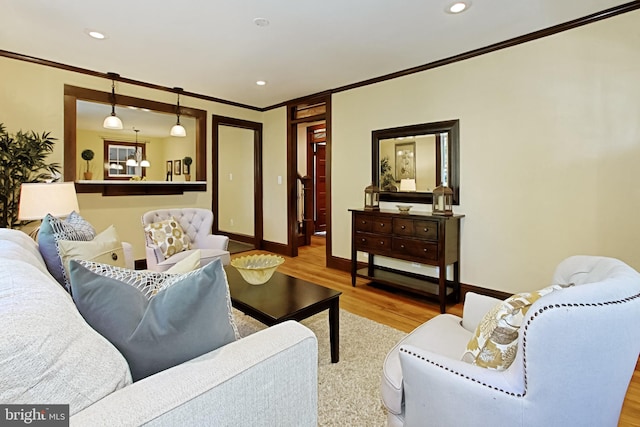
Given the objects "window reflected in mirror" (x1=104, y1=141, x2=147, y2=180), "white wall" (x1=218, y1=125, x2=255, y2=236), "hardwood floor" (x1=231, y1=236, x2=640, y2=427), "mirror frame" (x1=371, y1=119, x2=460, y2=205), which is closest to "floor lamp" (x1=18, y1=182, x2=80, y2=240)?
"hardwood floor" (x1=231, y1=236, x2=640, y2=427)

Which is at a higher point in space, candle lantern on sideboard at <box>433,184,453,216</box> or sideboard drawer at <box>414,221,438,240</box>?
candle lantern on sideboard at <box>433,184,453,216</box>

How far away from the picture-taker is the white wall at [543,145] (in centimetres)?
249

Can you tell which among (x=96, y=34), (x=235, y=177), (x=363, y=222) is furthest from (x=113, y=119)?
(x=363, y=222)

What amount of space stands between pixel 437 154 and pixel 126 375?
3.43 meters

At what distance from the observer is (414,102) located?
12.1ft

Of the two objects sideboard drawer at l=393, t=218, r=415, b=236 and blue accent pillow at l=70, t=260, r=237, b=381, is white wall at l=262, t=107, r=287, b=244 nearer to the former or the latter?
sideboard drawer at l=393, t=218, r=415, b=236

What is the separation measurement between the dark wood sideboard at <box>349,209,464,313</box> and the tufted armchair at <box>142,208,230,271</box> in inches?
60.4

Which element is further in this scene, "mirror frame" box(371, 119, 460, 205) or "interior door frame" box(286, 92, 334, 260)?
"interior door frame" box(286, 92, 334, 260)

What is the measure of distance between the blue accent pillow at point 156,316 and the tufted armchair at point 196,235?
7.64 feet

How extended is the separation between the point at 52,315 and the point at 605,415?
1.52m

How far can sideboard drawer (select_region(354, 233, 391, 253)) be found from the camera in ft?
11.6

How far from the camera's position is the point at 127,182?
4.24m

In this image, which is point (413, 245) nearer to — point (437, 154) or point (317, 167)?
point (437, 154)

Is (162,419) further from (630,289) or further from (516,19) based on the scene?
(516,19)
